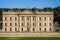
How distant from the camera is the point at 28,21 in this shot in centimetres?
5866

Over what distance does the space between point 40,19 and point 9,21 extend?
22.9ft

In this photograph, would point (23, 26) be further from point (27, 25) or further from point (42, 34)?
point (42, 34)

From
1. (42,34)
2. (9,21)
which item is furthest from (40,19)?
(42,34)

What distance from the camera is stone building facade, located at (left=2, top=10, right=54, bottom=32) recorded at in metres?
58.3

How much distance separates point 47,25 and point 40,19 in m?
2.10

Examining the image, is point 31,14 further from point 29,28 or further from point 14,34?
point 14,34

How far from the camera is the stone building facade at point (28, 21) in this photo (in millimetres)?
58312

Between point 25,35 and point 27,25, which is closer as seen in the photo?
point 25,35

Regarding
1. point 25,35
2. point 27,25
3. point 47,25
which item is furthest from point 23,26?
point 25,35

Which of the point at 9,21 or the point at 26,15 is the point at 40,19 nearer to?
the point at 26,15

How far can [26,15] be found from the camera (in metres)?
58.4

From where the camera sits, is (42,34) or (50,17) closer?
(42,34)

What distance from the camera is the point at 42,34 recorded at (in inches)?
1674

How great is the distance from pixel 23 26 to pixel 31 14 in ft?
10.7
